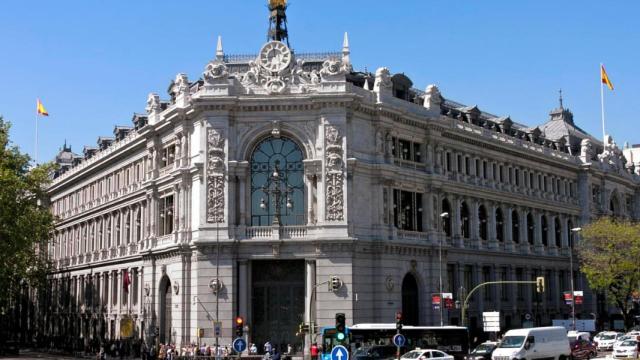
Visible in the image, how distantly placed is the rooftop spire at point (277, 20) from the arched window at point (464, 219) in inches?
901

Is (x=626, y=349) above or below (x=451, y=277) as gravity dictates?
below

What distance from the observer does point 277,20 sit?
76.8 meters

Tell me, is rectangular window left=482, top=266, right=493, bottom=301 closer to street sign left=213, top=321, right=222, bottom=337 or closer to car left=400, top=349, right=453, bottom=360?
street sign left=213, top=321, right=222, bottom=337

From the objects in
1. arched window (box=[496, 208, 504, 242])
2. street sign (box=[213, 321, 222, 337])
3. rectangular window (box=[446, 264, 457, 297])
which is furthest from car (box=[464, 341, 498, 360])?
arched window (box=[496, 208, 504, 242])

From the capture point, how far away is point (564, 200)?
102 metres

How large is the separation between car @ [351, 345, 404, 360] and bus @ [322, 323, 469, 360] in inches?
112

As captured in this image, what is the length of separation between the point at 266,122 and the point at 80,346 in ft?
130

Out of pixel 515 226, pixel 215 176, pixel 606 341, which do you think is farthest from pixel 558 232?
pixel 215 176

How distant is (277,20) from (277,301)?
24713 millimetres

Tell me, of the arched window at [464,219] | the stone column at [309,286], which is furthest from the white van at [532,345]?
the arched window at [464,219]

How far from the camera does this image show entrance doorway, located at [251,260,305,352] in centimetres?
6731

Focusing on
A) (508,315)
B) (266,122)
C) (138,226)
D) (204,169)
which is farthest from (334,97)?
(508,315)

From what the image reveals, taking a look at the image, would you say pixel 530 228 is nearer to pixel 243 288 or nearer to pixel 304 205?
pixel 304 205

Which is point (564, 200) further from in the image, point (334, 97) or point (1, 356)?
point (1, 356)
